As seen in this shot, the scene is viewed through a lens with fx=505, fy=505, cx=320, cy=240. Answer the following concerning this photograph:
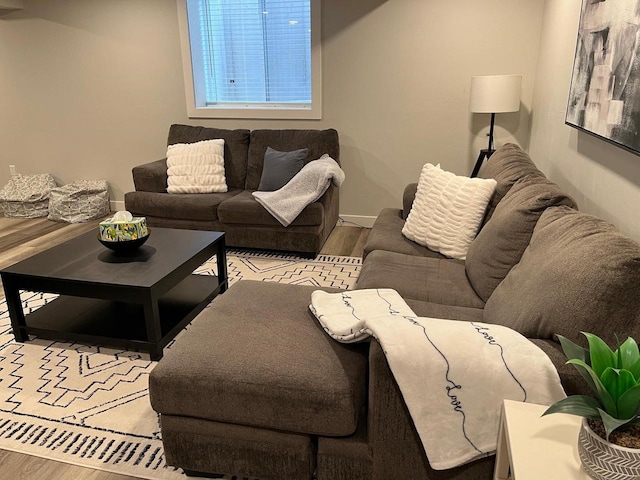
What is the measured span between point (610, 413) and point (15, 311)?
2.77 metres

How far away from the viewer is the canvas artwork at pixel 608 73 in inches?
74.4

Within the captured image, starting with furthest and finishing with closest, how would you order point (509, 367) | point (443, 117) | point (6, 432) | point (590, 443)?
point (443, 117) → point (6, 432) → point (509, 367) → point (590, 443)

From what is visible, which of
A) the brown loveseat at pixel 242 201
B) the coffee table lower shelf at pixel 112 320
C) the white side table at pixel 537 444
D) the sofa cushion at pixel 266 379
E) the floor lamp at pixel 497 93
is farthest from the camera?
the brown loveseat at pixel 242 201

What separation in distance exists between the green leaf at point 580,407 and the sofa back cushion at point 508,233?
3.61 ft

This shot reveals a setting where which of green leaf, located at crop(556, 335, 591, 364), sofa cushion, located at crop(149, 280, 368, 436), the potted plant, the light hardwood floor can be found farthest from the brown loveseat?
the potted plant

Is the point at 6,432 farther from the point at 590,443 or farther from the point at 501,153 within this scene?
the point at 501,153

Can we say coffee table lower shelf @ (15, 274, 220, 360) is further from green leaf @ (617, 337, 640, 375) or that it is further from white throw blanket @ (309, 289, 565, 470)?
green leaf @ (617, 337, 640, 375)

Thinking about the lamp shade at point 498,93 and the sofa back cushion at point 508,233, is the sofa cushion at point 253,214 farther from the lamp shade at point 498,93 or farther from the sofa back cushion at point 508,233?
the sofa back cushion at point 508,233

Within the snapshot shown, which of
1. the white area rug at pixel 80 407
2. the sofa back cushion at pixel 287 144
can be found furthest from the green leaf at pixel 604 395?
the sofa back cushion at pixel 287 144

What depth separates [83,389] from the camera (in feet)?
7.73

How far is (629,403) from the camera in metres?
0.98

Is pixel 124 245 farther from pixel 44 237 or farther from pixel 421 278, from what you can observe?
pixel 44 237

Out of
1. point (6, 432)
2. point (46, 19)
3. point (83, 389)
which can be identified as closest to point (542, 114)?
point (83, 389)

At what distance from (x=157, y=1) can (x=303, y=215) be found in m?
2.55
